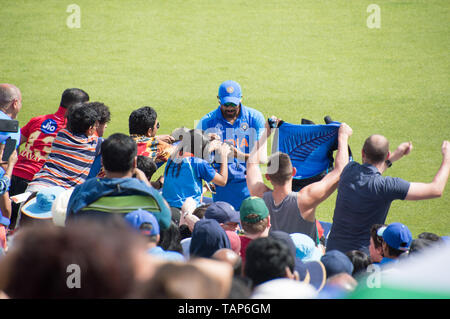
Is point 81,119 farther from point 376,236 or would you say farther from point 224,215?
point 376,236

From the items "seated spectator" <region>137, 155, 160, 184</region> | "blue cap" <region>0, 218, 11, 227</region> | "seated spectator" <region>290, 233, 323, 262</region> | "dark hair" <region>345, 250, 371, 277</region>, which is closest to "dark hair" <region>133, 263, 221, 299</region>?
"seated spectator" <region>290, 233, 323, 262</region>

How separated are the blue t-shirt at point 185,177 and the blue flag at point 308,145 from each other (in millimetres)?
1041

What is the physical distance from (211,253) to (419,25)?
10.4m

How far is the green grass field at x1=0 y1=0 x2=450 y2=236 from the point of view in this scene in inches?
348

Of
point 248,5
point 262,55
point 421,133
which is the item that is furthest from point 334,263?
point 248,5

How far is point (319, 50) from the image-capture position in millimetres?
11266

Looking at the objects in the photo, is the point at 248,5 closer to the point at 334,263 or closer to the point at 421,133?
the point at 421,133

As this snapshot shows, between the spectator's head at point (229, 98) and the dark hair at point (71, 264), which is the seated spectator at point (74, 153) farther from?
the dark hair at point (71, 264)

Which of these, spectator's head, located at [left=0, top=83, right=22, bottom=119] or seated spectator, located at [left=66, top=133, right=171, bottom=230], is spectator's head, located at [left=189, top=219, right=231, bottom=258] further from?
spectator's head, located at [left=0, top=83, right=22, bottom=119]

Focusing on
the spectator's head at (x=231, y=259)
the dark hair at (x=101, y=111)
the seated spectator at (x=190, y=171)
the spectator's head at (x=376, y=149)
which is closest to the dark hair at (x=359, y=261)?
the spectator's head at (x=376, y=149)

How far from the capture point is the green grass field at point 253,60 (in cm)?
883

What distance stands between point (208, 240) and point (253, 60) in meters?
8.43

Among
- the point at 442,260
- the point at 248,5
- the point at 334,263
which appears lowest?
the point at 334,263

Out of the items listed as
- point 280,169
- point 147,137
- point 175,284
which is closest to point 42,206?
point 147,137
